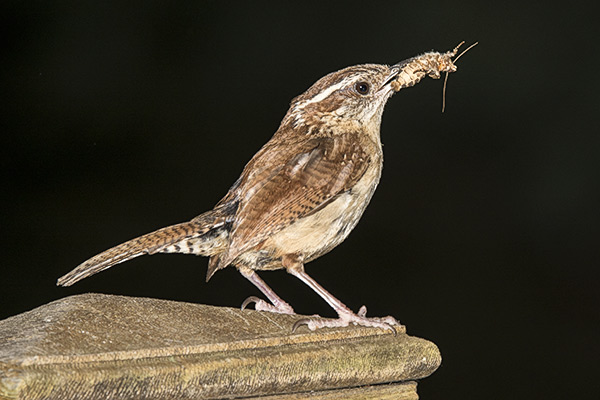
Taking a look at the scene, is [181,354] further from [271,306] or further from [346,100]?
[346,100]

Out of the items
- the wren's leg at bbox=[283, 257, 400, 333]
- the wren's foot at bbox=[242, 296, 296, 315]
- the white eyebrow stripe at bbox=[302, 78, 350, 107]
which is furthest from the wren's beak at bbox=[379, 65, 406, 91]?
the wren's foot at bbox=[242, 296, 296, 315]

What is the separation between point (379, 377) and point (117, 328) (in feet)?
2.56

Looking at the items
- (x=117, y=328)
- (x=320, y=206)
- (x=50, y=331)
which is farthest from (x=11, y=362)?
(x=320, y=206)

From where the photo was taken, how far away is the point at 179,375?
2.01m

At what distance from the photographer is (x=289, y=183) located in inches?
112

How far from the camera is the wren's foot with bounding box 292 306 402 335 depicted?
99.3 inches

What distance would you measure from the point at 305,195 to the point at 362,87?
535 mm

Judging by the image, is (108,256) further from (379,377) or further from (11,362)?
(379,377)

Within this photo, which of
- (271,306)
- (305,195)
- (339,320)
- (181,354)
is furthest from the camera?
(271,306)

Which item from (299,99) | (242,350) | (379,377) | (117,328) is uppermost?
(299,99)

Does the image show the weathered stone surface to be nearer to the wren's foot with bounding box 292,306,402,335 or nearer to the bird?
the wren's foot with bounding box 292,306,402,335

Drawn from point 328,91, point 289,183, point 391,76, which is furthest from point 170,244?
point 391,76

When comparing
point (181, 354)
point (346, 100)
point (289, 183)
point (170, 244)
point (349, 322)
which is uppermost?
point (346, 100)

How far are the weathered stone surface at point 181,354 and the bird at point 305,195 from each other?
174mm
